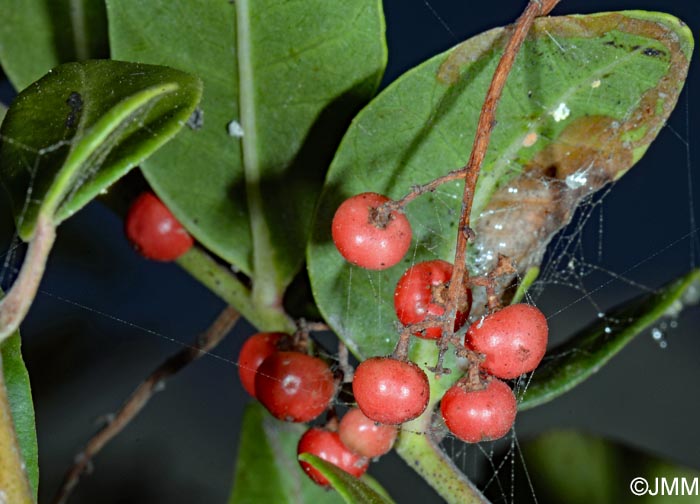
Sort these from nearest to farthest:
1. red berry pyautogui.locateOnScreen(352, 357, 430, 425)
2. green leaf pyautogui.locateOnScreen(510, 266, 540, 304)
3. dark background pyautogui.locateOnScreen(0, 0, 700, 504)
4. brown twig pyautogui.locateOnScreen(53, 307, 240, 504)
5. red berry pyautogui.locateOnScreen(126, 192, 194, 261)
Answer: red berry pyautogui.locateOnScreen(352, 357, 430, 425)
green leaf pyautogui.locateOnScreen(510, 266, 540, 304)
red berry pyautogui.locateOnScreen(126, 192, 194, 261)
brown twig pyautogui.locateOnScreen(53, 307, 240, 504)
dark background pyautogui.locateOnScreen(0, 0, 700, 504)

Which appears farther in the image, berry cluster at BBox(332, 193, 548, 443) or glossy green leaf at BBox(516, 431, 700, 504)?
glossy green leaf at BBox(516, 431, 700, 504)

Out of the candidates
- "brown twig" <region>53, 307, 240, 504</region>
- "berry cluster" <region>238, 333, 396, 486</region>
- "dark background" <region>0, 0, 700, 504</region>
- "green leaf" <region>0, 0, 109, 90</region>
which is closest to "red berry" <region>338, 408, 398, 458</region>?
"berry cluster" <region>238, 333, 396, 486</region>

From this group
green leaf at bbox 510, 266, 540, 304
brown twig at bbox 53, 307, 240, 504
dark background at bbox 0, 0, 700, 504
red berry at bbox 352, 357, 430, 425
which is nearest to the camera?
red berry at bbox 352, 357, 430, 425

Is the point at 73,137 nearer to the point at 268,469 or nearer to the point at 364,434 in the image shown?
the point at 364,434

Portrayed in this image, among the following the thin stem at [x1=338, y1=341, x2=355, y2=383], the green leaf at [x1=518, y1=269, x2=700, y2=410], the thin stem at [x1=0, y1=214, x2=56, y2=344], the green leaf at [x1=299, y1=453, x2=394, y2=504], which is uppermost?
the thin stem at [x1=0, y1=214, x2=56, y2=344]

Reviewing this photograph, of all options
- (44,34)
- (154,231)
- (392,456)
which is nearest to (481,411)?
(154,231)

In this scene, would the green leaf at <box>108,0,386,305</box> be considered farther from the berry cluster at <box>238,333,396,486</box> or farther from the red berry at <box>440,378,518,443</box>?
the red berry at <box>440,378,518,443</box>
